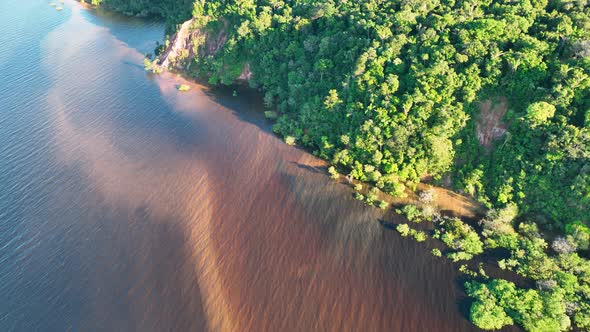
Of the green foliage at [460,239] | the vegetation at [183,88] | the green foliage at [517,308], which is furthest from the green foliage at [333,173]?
the vegetation at [183,88]

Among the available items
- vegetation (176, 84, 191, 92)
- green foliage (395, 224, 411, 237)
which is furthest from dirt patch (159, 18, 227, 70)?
green foliage (395, 224, 411, 237)

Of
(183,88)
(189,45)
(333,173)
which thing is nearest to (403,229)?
(333,173)

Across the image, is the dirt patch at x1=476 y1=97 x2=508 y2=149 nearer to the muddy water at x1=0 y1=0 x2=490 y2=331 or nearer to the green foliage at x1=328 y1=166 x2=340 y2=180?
the muddy water at x1=0 y1=0 x2=490 y2=331

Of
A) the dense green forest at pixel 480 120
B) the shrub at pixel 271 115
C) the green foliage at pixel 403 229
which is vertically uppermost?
the dense green forest at pixel 480 120

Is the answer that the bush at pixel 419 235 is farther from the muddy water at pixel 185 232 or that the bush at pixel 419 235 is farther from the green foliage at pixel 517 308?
the green foliage at pixel 517 308

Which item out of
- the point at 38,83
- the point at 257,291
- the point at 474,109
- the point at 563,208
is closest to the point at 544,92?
the point at 474,109

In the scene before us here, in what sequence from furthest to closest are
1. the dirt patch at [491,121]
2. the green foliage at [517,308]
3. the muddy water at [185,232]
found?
the dirt patch at [491,121] → the muddy water at [185,232] → the green foliage at [517,308]
